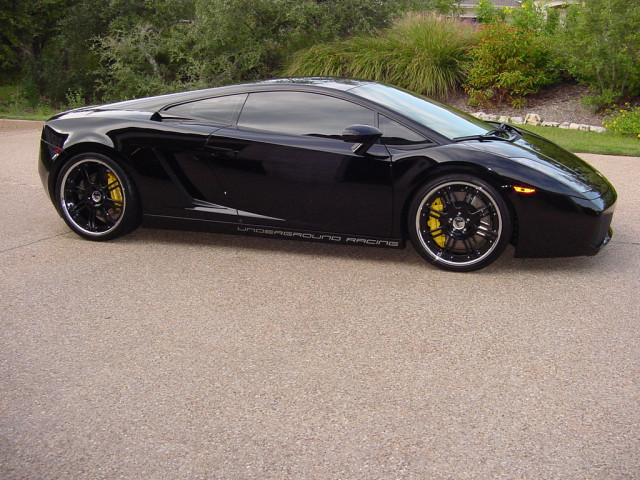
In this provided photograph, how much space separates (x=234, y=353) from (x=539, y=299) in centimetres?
209

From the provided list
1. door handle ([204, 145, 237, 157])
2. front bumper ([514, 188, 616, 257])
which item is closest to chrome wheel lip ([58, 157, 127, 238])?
door handle ([204, 145, 237, 157])

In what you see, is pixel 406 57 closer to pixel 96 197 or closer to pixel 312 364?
pixel 96 197

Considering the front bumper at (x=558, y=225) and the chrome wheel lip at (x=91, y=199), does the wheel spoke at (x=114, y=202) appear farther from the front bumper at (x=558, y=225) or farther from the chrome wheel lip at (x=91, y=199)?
the front bumper at (x=558, y=225)

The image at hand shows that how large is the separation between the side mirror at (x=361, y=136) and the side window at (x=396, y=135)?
0.10 metres

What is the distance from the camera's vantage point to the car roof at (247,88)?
5746 millimetres

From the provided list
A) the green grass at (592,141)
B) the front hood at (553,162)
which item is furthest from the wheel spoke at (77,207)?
the green grass at (592,141)

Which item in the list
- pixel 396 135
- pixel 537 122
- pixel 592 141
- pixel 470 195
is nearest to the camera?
pixel 470 195

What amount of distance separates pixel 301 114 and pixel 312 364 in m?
2.39

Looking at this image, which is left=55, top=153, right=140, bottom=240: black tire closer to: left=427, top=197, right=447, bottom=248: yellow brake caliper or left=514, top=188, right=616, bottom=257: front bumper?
left=427, top=197, right=447, bottom=248: yellow brake caliper

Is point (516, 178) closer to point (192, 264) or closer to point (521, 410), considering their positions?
point (521, 410)

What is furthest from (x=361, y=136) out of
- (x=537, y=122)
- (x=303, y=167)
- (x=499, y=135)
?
(x=537, y=122)

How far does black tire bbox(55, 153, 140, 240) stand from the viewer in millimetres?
5934

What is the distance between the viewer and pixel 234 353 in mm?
4031

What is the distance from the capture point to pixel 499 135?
5.85 metres
